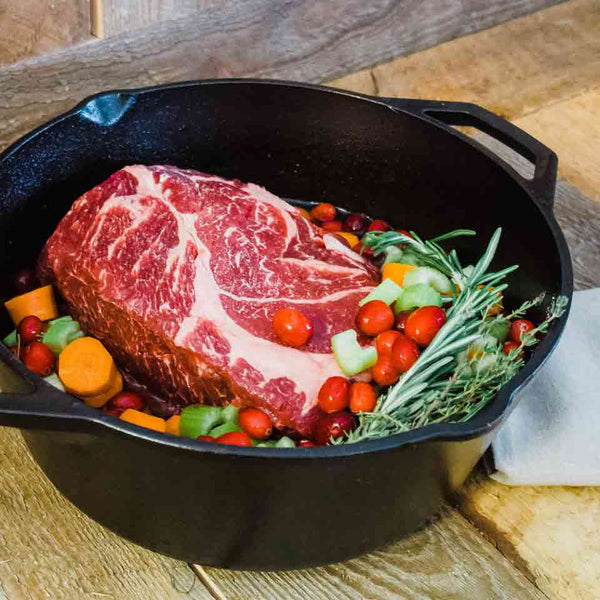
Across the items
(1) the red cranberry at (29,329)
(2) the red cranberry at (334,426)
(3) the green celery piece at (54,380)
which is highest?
(1) the red cranberry at (29,329)

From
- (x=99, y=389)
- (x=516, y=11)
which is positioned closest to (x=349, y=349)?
(x=99, y=389)

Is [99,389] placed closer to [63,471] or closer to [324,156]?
[63,471]

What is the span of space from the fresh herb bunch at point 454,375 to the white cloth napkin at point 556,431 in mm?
155

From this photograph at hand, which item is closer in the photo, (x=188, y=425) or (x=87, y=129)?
(x=188, y=425)

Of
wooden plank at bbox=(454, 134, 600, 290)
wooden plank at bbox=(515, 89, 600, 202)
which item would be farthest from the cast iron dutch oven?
wooden plank at bbox=(515, 89, 600, 202)

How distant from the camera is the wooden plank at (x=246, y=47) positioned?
1.95 meters

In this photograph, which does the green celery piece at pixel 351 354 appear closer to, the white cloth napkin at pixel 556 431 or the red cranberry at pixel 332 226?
the white cloth napkin at pixel 556 431

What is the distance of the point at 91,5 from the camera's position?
1908 millimetres

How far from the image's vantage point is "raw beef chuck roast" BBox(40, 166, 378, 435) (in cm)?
148

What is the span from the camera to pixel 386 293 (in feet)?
5.15

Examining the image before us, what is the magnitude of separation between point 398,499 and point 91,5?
1303 millimetres

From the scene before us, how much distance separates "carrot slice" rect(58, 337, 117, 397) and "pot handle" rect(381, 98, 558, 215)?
2.57 feet

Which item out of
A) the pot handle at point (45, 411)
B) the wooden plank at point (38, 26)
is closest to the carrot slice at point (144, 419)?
the pot handle at point (45, 411)

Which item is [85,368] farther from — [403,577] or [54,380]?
[403,577]
